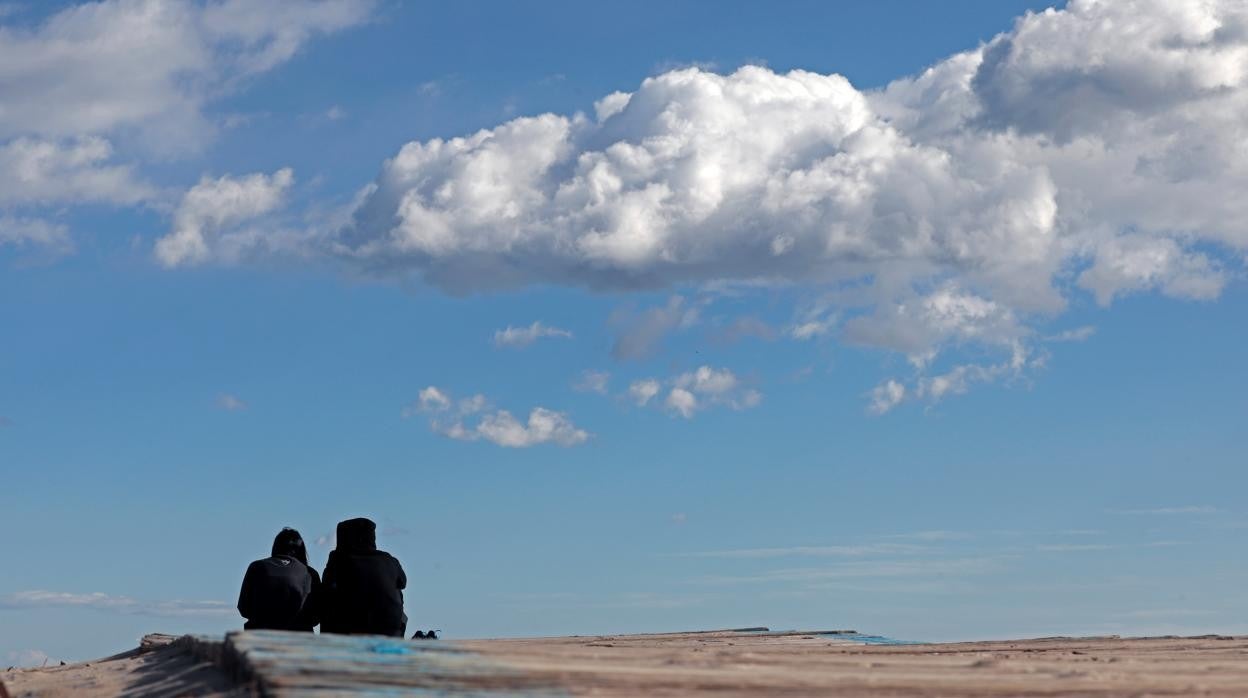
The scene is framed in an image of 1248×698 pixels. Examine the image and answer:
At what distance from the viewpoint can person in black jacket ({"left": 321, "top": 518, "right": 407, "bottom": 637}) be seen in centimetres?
1521

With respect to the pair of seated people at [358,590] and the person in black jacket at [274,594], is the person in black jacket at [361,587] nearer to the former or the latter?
the pair of seated people at [358,590]

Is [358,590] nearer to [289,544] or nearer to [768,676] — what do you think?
[289,544]

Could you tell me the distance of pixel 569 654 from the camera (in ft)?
37.0

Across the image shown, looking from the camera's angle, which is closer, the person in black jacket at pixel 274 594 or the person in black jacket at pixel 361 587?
the person in black jacket at pixel 361 587

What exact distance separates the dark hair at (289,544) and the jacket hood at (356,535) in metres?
2.59

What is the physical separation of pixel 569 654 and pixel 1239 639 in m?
12.0

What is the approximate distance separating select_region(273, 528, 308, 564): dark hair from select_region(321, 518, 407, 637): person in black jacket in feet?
7.92

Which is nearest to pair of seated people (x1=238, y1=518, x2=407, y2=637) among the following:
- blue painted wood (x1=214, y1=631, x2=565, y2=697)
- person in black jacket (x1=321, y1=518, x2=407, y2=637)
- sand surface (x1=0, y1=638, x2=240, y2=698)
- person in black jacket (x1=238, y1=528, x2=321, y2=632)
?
person in black jacket (x1=321, y1=518, x2=407, y2=637)

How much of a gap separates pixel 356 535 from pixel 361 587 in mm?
569

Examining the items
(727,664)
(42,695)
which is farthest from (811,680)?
(42,695)

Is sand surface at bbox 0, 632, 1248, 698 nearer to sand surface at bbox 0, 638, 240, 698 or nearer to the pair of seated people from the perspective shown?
sand surface at bbox 0, 638, 240, 698

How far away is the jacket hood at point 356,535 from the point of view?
15.4 metres

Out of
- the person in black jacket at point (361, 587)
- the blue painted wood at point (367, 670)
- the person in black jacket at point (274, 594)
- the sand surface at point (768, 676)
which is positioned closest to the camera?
the blue painted wood at point (367, 670)

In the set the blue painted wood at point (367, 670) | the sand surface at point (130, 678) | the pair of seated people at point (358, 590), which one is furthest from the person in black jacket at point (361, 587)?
the blue painted wood at point (367, 670)
